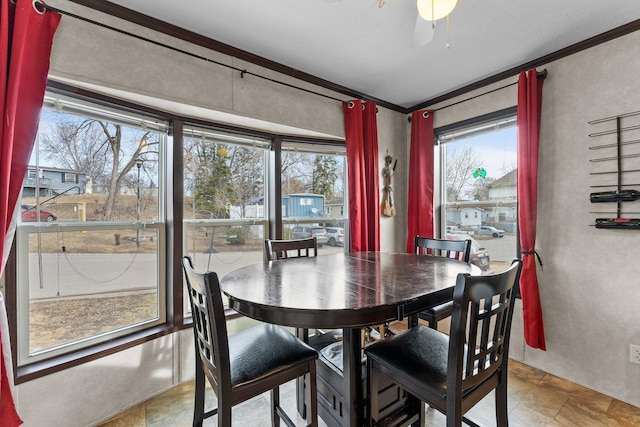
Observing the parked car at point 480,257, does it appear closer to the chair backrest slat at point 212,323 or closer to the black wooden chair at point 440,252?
the black wooden chair at point 440,252

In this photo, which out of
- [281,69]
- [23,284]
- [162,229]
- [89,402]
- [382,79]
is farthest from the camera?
[382,79]

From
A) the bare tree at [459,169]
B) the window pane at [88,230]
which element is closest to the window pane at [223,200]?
the window pane at [88,230]

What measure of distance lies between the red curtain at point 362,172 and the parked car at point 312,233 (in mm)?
311

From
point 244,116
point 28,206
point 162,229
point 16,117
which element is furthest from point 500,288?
point 28,206

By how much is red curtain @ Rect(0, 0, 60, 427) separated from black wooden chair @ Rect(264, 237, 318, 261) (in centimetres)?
140

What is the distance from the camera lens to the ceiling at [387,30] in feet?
5.81

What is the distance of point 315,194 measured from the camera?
2.99 metres

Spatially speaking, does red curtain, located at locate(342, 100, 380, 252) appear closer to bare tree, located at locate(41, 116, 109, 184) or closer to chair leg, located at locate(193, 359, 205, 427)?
chair leg, located at locate(193, 359, 205, 427)

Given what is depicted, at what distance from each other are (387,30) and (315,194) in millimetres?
1564

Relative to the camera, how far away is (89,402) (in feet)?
5.67

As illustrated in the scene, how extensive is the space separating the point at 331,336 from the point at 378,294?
0.98 metres

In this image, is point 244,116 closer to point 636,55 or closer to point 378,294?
point 378,294

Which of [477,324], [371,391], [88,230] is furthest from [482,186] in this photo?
[88,230]

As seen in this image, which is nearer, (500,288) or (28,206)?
(500,288)
